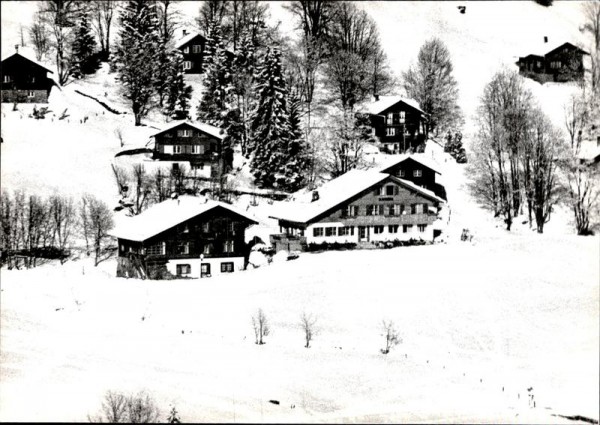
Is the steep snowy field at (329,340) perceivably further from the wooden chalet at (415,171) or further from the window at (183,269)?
the wooden chalet at (415,171)

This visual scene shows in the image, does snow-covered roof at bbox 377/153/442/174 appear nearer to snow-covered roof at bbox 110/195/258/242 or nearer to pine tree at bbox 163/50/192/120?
snow-covered roof at bbox 110/195/258/242

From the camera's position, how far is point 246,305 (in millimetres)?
21797

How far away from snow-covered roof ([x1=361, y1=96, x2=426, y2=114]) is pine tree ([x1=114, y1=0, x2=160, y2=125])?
524 inches

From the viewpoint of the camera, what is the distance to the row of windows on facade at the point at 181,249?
29.5 metres

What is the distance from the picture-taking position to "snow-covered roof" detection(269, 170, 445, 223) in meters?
32.8

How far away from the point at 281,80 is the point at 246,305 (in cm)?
1985

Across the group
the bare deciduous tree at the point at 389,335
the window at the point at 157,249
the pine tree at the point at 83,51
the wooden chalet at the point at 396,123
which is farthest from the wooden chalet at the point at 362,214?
the pine tree at the point at 83,51

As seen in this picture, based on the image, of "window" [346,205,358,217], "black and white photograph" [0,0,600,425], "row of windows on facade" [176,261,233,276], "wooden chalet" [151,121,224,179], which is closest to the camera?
"black and white photograph" [0,0,600,425]

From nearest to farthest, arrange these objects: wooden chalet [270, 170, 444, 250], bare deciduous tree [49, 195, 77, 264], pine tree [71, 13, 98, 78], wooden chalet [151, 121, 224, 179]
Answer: bare deciduous tree [49, 195, 77, 264]
wooden chalet [270, 170, 444, 250]
wooden chalet [151, 121, 224, 179]
pine tree [71, 13, 98, 78]

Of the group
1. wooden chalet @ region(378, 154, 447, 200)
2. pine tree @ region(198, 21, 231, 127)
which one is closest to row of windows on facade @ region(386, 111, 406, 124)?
wooden chalet @ region(378, 154, 447, 200)

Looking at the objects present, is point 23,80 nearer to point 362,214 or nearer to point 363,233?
point 362,214

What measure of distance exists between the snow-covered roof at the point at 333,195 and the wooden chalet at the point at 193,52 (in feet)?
72.2

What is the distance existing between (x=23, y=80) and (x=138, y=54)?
7.33 metres

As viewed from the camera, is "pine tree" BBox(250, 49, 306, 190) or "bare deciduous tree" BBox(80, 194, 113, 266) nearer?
"bare deciduous tree" BBox(80, 194, 113, 266)
